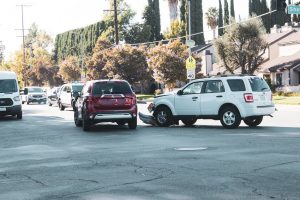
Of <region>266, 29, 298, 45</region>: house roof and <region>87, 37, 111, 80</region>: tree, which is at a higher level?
<region>266, 29, 298, 45</region>: house roof

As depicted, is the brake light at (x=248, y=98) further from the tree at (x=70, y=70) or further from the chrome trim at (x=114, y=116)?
the tree at (x=70, y=70)

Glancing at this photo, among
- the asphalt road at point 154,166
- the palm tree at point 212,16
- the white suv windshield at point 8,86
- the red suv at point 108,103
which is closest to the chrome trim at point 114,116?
the red suv at point 108,103

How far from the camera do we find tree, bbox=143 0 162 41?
Result: 91.1 meters

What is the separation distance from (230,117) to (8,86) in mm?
12751

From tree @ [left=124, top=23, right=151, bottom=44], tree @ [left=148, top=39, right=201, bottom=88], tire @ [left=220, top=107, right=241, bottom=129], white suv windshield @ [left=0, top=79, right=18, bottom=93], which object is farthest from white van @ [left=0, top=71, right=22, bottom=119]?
tree @ [left=124, top=23, right=151, bottom=44]

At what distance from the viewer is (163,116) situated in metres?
19.6

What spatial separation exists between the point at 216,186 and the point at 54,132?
1138cm

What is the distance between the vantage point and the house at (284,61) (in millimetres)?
53056

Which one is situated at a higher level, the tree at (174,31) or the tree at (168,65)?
the tree at (174,31)

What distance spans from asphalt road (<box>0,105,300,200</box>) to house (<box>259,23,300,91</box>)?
3813 centimetres

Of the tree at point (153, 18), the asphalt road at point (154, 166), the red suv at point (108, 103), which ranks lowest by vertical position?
the asphalt road at point (154, 166)

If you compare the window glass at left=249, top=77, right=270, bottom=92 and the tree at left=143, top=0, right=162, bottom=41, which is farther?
the tree at left=143, top=0, right=162, bottom=41

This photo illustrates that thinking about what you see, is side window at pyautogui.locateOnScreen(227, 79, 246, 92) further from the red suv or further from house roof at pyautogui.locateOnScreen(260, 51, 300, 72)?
house roof at pyautogui.locateOnScreen(260, 51, 300, 72)

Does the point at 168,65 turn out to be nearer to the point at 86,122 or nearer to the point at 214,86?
the point at 214,86
